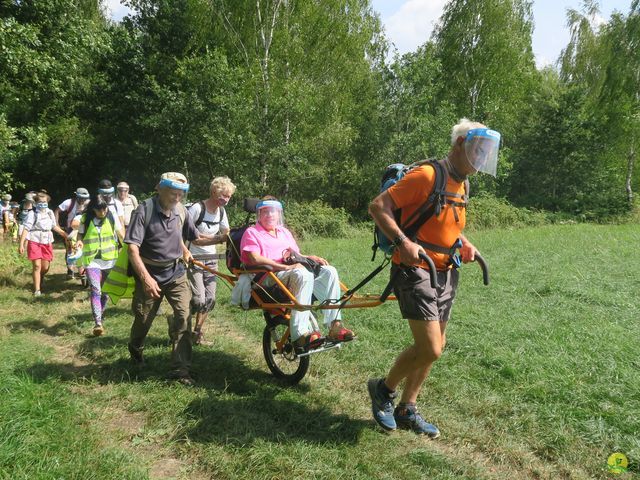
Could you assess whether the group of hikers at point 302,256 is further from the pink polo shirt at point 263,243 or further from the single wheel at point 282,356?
the single wheel at point 282,356

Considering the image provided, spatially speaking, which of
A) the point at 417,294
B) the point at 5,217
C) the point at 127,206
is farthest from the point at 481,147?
the point at 5,217

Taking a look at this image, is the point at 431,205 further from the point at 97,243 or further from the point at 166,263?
the point at 97,243

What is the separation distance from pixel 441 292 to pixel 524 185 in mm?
30223

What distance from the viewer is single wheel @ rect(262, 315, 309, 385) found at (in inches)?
180

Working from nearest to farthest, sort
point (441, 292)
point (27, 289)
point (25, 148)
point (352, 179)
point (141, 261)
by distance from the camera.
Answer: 1. point (441, 292)
2. point (141, 261)
3. point (27, 289)
4. point (25, 148)
5. point (352, 179)

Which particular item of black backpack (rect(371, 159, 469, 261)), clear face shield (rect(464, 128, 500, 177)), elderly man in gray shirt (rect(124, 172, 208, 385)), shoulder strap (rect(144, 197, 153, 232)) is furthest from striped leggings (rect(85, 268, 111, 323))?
clear face shield (rect(464, 128, 500, 177))

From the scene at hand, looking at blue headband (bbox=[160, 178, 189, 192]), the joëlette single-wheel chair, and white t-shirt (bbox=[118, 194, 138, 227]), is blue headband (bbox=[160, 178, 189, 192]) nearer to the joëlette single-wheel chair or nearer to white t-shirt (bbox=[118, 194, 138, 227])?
the joëlette single-wheel chair

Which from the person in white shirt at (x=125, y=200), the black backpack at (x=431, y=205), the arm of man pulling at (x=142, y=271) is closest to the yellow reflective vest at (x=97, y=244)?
the person in white shirt at (x=125, y=200)

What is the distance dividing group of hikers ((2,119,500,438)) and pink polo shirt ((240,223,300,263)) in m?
0.01

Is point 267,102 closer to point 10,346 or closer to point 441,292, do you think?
point 10,346

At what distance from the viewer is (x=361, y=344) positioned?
5625mm

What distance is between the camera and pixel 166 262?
4.73m

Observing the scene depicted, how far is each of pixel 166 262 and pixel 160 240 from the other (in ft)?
0.73

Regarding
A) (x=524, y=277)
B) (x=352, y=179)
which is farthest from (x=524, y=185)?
(x=524, y=277)
